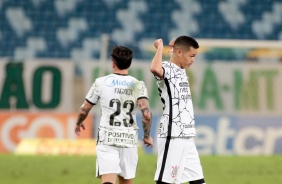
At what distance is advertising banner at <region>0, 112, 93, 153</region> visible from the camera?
19.6 metres

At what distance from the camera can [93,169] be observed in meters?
15.5

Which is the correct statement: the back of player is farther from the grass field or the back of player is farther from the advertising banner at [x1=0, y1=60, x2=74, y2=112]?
the advertising banner at [x1=0, y1=60, x2=74, y2=112]

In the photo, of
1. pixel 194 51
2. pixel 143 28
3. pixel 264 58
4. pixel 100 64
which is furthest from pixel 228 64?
pixel 194 51

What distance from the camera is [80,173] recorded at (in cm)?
1473

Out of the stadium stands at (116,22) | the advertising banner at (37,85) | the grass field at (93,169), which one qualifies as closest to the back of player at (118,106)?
the grass field at (93,169)

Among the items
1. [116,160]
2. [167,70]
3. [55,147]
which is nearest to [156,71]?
[167,70]

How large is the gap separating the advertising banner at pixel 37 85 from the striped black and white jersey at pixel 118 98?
11.6 m

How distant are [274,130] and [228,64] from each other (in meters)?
1.81

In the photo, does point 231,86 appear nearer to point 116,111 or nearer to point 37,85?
point 37,85

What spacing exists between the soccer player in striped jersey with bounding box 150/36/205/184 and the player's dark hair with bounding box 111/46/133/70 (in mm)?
558

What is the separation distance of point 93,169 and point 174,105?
25.8 ft

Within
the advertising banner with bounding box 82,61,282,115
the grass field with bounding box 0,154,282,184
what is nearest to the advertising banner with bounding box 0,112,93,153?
the advertising banner with bounding box 82,61,282,115

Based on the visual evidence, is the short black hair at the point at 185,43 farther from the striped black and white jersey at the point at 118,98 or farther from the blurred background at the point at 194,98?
the blurred background at the point at 194,98

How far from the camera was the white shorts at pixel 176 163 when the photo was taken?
7801 mm
